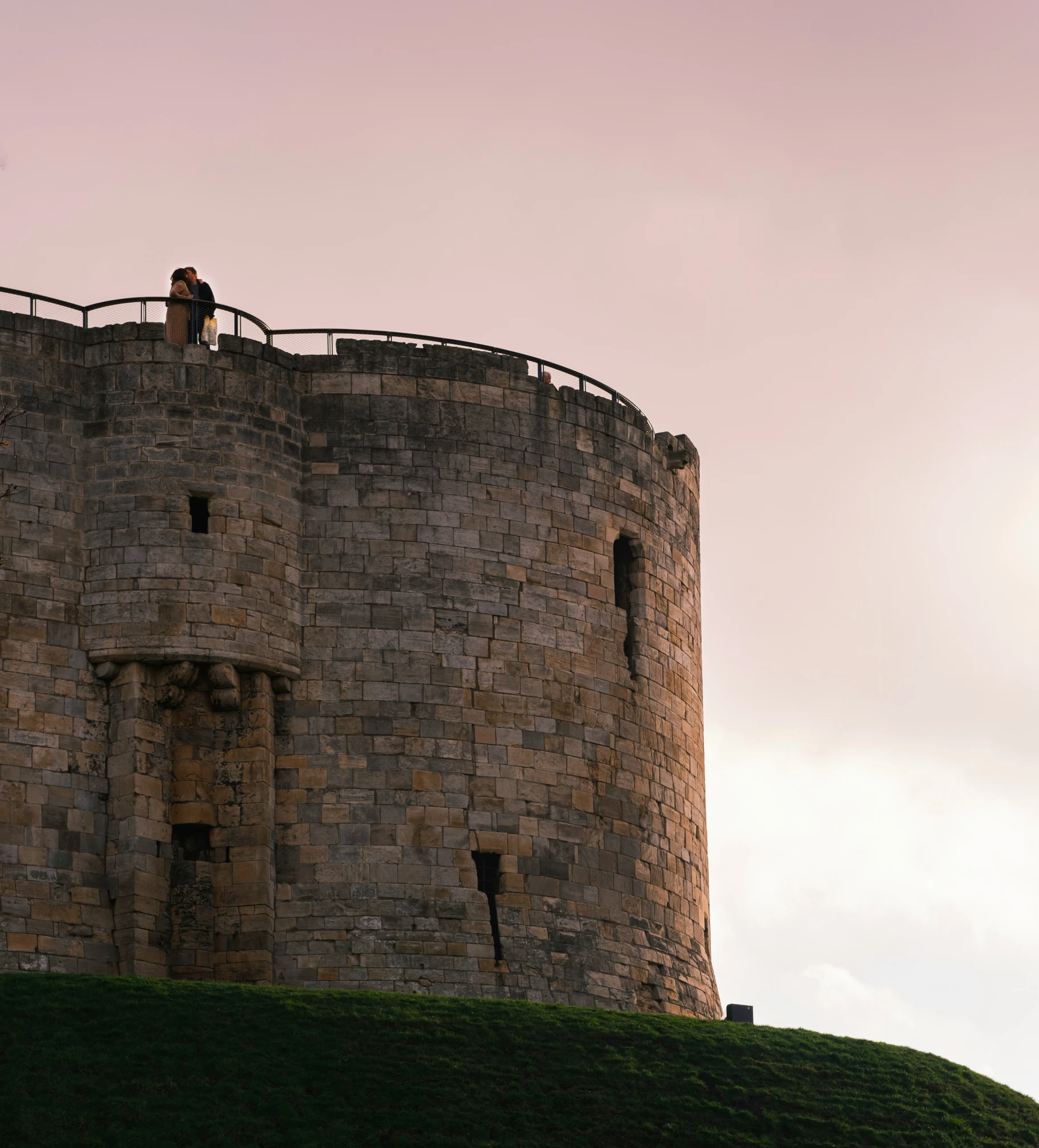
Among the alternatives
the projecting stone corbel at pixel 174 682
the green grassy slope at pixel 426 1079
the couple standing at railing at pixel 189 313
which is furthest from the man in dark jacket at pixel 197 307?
the green grassy slope at pixel 426 1079

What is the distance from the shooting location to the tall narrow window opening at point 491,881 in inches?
1321

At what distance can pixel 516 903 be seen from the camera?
1331 inches

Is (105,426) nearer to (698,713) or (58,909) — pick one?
(58,909)

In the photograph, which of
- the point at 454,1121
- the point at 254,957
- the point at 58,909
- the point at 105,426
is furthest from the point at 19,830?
the point at 454,1121

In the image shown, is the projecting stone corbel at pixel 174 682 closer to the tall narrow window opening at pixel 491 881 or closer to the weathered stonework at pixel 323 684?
the weathered stonework at pixel 323 684

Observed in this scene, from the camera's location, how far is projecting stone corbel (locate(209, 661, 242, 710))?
32812mm

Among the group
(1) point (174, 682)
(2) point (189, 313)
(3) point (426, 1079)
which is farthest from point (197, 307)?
(3) point (426, 1079)

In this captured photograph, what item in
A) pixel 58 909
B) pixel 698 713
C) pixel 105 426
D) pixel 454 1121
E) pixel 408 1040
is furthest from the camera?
pixel 698 713

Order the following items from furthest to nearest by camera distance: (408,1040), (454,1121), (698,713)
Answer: (698,713) < (408,1040) < (454,1121)

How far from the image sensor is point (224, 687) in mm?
32906

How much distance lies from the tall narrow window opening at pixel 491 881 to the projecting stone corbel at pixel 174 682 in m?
4.44

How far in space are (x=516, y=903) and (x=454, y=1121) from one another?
23.0 ft

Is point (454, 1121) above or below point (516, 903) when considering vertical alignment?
below

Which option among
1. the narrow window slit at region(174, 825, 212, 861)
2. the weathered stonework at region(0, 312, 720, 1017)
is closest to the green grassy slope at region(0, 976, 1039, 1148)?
the weathered stonework at region(0, 312, 720, 1017)
